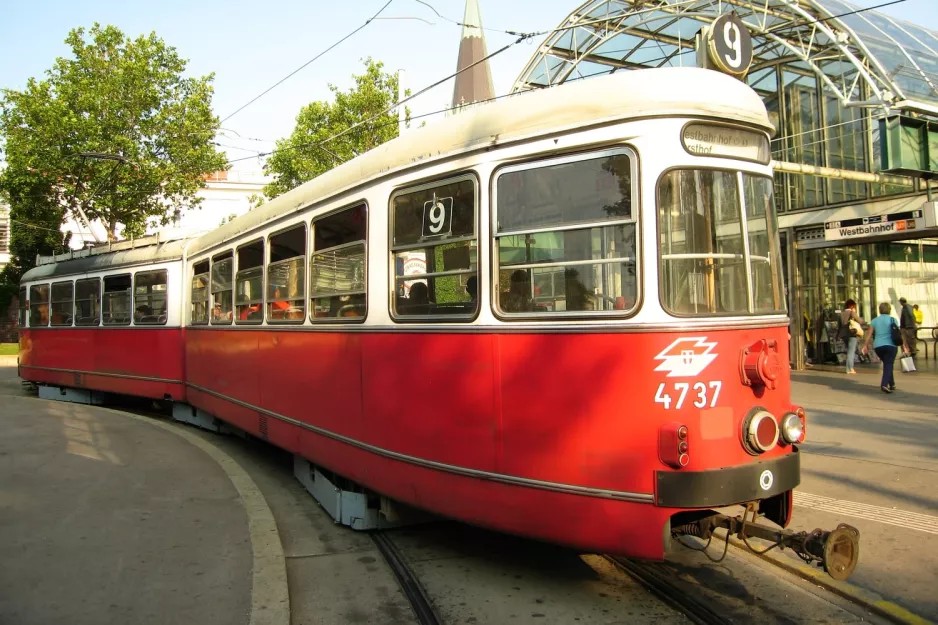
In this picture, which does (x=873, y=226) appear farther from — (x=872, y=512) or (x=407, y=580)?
(x=407, y=580)

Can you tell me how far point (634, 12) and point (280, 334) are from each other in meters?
15.0

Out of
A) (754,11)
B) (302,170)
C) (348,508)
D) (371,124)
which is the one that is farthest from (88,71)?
(348,508)

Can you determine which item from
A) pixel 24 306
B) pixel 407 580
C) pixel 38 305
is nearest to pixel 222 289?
pixel 407 580

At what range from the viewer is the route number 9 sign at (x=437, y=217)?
4730 mm

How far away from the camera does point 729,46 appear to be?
598 cm

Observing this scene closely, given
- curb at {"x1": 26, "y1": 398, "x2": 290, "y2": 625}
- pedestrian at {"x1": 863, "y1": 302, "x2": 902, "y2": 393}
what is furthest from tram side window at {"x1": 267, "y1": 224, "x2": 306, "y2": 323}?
pedestrian at {"x1": 863, "y1": 302, "x2": 902, "y2": 393}

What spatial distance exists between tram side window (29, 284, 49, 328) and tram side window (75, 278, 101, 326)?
187 centimetres

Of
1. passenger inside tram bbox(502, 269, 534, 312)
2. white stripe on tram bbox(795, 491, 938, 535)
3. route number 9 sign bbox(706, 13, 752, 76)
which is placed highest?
Result: route number 9 sign bbox(706, 13, 752, 76)

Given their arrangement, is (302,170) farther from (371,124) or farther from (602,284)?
(602,284)

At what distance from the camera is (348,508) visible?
6.05 metres

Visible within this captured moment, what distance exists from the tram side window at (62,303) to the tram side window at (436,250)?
12191 mm

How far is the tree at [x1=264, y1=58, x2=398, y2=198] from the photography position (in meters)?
27.1

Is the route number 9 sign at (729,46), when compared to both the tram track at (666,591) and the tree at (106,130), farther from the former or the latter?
the tree at (106,130)

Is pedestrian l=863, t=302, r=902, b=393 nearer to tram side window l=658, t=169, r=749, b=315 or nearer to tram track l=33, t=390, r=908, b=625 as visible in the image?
tram track l=33, t=390, r=908, b=625
